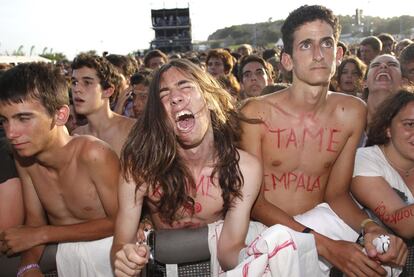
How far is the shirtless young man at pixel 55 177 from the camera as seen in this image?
264 centimetres

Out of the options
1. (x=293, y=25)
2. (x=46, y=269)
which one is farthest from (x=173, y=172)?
(x=293, y=25)

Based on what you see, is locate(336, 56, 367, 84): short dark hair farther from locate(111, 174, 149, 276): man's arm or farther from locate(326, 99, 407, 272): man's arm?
locate(111, 174, 149, 276): man's arm

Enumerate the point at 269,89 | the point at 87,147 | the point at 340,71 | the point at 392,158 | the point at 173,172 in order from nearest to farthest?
the point at 173,172
the point at 87,147
the point at 392,158
the point at 269,89
the point at 340,71

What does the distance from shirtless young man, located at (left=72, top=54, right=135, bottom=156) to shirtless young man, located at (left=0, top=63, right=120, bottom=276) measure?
1.29 m

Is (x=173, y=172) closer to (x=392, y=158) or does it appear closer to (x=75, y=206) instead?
(x=75, y=206)

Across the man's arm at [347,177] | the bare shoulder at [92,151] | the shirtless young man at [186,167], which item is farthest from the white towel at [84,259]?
the man's arm at [347,177]

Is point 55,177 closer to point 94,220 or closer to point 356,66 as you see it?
point 94,220

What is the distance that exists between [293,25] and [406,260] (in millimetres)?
1659

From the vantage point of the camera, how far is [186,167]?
2.73 metres

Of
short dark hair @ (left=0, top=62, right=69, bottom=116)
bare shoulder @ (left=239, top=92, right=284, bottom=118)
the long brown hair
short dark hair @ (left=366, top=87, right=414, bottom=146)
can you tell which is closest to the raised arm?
the long brown hair

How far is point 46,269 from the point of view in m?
2.66

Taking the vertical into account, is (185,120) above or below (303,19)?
below

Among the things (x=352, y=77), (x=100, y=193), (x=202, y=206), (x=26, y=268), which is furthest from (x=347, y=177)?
(x=352, y=77)

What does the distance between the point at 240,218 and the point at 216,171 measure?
31 centimetres
